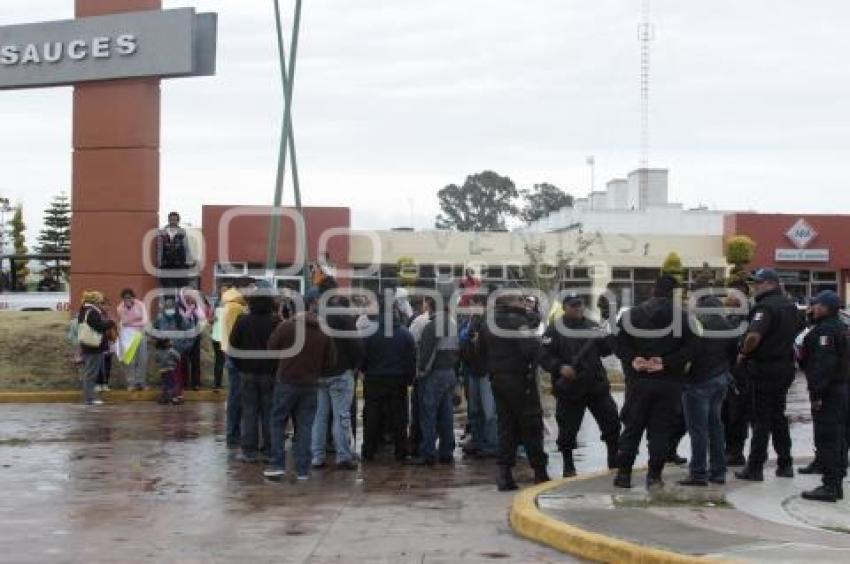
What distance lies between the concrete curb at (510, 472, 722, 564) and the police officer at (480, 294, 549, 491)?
1.21 m

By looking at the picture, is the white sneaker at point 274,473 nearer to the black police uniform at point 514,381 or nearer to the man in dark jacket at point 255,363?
the man in dark jacket at point 255,363

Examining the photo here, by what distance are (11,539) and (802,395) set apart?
1632cm

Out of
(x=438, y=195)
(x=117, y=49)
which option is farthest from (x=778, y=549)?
(x=438, y=195)

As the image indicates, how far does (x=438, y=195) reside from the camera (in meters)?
107

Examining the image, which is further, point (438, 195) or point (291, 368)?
point (438, 195)

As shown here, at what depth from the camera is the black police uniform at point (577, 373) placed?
11836mm

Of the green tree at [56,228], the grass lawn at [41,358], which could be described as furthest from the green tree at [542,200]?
the grass lawn at [41,358]

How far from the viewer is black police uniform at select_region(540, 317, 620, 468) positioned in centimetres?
1184

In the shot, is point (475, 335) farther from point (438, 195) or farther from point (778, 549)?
point (438, 195)

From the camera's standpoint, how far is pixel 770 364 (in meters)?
11.2

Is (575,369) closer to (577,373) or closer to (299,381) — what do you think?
(577,373)

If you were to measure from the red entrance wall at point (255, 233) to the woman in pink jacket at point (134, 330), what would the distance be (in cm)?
2151

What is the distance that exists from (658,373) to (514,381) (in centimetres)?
136

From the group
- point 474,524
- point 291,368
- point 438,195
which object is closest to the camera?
point 474,524
